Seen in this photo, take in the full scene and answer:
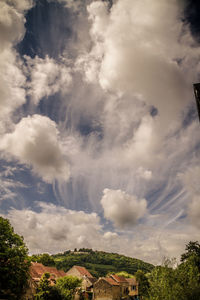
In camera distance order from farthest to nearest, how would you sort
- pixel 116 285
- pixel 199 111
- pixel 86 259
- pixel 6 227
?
pixel 86 259 → pixel 116 285 → pixel 6 227 → pixel 199 111

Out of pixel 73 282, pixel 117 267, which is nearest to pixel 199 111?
pixel 73 282

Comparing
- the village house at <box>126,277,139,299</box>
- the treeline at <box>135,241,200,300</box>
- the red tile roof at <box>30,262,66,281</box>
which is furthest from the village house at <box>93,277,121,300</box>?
the treeline at <box>135,241,200,300</box>

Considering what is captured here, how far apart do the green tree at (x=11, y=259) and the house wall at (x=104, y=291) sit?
41.9m

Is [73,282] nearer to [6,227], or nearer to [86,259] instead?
[6,227]

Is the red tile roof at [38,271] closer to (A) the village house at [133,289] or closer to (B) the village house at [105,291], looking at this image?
(B) the village house at [105,291]

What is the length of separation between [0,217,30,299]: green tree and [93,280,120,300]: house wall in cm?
4195

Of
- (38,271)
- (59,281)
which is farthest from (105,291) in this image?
(59,281)

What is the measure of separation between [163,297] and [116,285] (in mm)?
58068

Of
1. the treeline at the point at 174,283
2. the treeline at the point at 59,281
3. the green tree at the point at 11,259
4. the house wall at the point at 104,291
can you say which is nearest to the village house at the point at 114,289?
the house wall at the point at 104,291

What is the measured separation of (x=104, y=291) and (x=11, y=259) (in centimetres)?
5088

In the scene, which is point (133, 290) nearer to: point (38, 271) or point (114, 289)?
point (114, 289)

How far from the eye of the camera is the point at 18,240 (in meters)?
32.5

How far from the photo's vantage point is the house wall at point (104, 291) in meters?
65.2

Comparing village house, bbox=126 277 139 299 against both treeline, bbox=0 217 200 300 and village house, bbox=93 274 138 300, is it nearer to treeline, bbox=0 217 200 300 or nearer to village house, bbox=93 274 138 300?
village house, bbox=93 274 138 300
